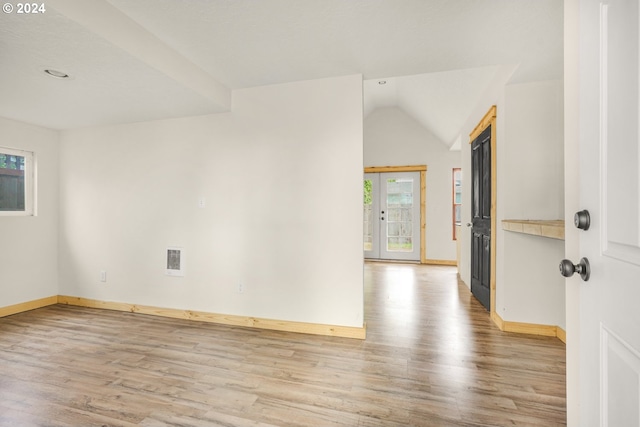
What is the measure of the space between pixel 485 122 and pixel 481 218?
3.53ft

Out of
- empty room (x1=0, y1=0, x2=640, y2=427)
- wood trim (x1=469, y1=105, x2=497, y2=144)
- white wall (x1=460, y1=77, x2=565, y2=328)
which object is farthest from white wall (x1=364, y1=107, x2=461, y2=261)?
white wall (x1=460, y1=77, x2=565, y2=328)

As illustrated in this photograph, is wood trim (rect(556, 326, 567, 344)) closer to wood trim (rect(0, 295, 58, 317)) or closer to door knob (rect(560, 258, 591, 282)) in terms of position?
door knob (rect(560, 258, 591, 282))

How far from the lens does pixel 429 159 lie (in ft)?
20.8

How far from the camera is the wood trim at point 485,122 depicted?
294cm

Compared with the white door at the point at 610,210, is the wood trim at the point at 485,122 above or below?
above

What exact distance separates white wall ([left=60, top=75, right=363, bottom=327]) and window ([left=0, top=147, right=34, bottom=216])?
30 cm

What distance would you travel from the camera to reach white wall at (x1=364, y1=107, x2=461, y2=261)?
20.5 feet

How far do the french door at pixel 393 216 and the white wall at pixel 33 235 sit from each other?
5.35 m

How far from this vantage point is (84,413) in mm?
1628

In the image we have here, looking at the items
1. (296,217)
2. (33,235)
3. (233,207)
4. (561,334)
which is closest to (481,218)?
(561,334)

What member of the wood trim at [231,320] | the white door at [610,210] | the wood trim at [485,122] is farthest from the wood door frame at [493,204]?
the white door at [610,210]

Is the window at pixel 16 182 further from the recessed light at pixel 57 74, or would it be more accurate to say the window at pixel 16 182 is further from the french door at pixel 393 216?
the french door at pixel 393 216

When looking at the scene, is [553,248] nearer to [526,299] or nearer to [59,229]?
[526,299]

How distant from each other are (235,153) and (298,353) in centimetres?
192
